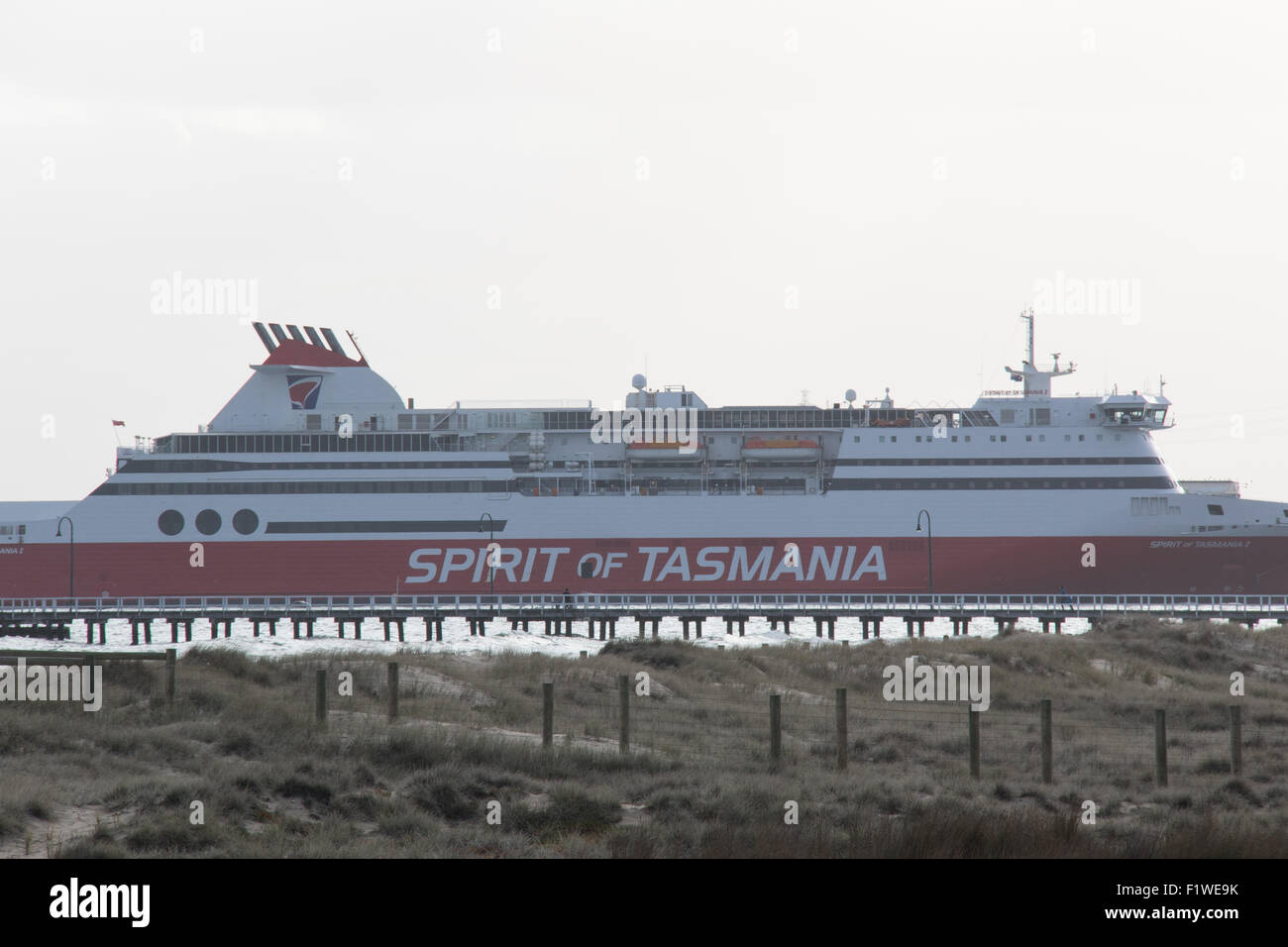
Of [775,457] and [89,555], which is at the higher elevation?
[775,457]

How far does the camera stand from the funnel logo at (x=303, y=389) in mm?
70000

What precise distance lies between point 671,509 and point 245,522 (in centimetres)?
2023

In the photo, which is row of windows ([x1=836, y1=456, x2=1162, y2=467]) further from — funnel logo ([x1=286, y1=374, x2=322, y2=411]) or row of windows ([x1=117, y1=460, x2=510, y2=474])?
funnel logo ([x1=286, y1=374, x2=322, y2=411])

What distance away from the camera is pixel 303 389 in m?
70.2

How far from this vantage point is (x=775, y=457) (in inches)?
2579

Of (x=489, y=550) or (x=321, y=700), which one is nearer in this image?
(x=321, y=700)

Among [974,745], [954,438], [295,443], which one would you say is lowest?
[974,745]

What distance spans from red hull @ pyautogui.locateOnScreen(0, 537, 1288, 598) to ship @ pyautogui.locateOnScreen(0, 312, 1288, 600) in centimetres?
9

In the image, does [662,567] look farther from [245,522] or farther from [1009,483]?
[245,522]

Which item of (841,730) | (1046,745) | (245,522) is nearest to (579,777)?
(841,730)

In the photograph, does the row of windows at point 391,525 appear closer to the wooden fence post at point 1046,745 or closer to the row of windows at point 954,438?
the row of windows at point 954,438
